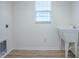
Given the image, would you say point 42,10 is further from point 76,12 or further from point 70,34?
point 70,34

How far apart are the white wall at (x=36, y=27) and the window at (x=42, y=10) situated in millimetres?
136

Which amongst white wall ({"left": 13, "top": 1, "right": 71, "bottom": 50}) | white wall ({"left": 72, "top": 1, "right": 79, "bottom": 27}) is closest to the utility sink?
white wall ({"left": 72, "top": 1, "right": 79, "bottom": 27})

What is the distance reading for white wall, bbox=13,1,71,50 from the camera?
17.5 ft

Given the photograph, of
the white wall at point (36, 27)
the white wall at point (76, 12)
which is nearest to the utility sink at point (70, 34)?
the white wall at point (76, 12)

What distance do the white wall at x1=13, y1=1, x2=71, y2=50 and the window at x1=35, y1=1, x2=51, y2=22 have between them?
0.14 meters

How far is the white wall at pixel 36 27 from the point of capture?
17.5 feet

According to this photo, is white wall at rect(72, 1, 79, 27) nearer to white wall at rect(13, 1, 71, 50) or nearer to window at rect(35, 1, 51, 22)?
white wall at rect(13, 1, 71, 50)

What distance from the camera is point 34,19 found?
5348 mm

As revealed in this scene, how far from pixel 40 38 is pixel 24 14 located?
0.99 m

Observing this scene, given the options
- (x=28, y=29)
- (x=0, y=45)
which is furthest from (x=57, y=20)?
(x=0, y=45)

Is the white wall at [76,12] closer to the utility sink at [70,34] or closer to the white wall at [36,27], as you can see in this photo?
the white wall at [36,27]

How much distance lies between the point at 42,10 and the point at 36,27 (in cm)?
61

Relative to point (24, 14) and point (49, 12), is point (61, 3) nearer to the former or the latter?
point (49, 12)

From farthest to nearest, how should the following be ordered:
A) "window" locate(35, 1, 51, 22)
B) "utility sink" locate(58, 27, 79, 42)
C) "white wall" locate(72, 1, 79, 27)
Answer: "window" locate(35, 1, 51, 22) → "white wall" locate(72, 1, 79, 27) → "utility sink" locate(58, 27, 79, 42)
